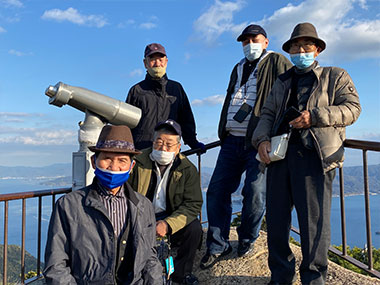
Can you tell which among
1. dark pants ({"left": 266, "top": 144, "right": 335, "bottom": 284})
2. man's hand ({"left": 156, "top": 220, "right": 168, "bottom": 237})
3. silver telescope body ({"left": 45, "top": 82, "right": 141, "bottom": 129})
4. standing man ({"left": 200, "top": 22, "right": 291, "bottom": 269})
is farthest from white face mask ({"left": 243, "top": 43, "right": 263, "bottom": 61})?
man's hand ({"left": 156, "top": 220, "right": 168, "bottom": 237})

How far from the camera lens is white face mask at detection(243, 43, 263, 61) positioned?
3.56 m

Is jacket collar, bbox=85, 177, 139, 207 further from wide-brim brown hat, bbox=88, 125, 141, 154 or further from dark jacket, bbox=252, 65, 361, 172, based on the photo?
dark jacket, bbox=252, 65, 361, 172

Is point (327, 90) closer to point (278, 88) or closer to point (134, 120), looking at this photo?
point (278, 88)

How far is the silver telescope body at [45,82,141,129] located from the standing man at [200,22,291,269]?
1.09m

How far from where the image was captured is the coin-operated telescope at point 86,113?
11.4ft

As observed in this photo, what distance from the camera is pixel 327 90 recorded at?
106 inches

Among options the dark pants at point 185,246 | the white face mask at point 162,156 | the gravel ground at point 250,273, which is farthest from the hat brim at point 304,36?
the gravel ground at point 250,273

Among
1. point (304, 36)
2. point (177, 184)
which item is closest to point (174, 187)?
point (177, 184)

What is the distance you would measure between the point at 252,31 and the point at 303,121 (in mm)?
1415

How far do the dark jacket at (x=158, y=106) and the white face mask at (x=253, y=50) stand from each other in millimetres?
1090

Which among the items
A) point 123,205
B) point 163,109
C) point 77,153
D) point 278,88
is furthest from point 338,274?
point 77,153

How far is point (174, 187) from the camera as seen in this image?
3262 mm

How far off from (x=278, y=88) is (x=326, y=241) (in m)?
1.33

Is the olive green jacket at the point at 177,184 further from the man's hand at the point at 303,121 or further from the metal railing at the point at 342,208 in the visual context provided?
the man's hand at the point at 303,121
